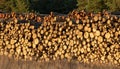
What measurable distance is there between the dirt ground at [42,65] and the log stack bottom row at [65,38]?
14 centimetres

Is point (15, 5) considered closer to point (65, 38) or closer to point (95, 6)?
point (95, 6)

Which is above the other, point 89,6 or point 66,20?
point 66,20

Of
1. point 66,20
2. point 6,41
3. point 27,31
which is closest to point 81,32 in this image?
point 66,20

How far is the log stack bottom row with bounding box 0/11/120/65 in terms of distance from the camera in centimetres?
903

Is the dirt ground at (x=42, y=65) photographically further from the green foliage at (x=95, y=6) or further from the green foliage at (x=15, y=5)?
the green foliage at (x=15, y=5)

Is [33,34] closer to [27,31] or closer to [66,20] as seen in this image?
[27,31]

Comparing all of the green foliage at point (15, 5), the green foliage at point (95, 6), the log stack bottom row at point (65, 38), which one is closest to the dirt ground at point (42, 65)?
A: the log stack bottom row at point (65, 38)

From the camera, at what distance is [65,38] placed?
9.54m

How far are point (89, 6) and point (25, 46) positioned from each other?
36.3ft

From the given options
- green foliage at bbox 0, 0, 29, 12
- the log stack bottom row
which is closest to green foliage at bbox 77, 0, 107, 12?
green foliage at bbox 0, 0, 29, 12

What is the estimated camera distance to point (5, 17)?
11875 mm

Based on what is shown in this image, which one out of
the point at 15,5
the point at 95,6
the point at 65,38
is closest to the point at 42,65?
the point at 65,38

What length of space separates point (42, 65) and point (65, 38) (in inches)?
41.0

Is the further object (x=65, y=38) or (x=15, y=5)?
(x=15, y=5)
